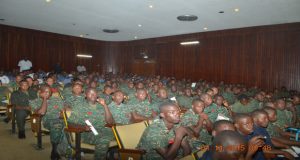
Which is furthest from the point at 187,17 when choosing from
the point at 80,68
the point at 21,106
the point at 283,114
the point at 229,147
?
the point at 80,68

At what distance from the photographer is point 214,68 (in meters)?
14.7

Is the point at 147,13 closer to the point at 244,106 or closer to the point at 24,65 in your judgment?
the point at 244,106

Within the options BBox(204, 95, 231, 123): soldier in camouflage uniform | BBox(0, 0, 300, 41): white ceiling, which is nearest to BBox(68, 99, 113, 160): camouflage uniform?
BBox(204, 95, 231, 123): soldier in camouflage uniform

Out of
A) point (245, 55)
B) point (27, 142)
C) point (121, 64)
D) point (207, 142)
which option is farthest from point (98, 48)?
point (207, 142)

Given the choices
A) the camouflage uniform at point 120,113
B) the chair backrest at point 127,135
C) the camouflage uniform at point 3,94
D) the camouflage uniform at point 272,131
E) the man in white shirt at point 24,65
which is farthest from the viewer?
the man in white shirt at point 24,65

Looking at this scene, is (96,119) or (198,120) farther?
(96,119)

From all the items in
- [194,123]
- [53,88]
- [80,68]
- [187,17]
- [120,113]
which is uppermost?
[187,17]

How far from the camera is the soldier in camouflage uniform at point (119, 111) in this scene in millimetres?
4350

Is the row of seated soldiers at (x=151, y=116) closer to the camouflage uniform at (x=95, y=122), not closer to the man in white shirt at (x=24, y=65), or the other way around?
the camouflage uniform at (x=95, y=122)

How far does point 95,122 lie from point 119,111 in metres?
0.60

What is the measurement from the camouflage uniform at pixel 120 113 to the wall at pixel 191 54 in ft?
34.9

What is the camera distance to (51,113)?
4621 millimetres

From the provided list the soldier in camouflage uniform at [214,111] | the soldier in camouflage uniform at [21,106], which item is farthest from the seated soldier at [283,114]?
the soldier in camouflage uniform at [21,106]

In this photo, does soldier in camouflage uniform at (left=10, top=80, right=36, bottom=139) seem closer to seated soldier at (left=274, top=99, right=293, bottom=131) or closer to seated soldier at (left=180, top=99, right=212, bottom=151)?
seated soldier at (left=180, top=99, right=212, bottom=151)
